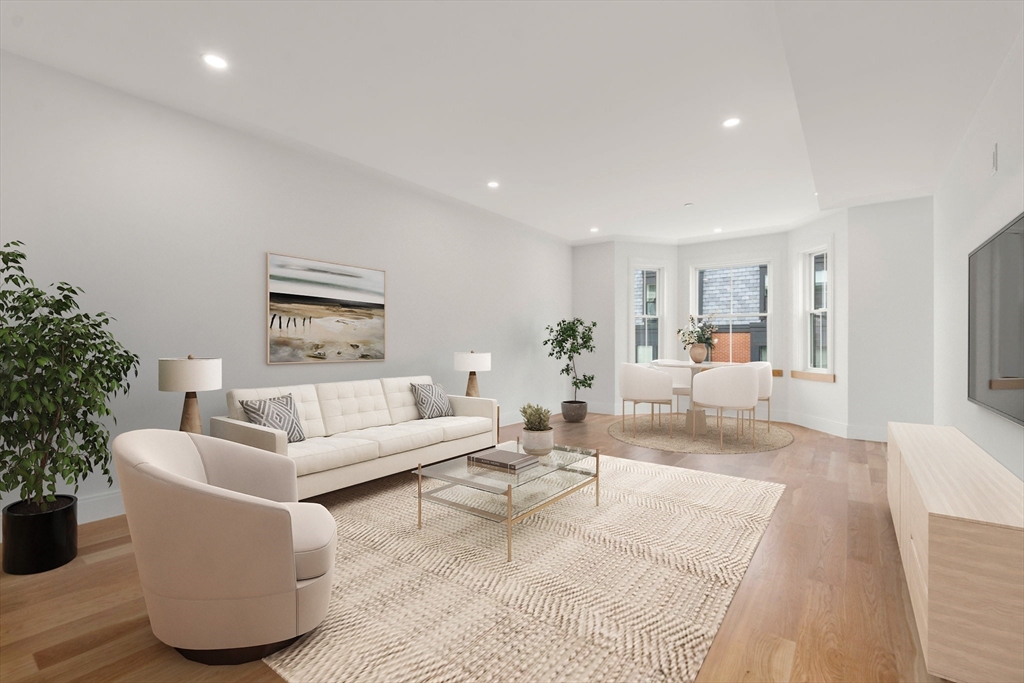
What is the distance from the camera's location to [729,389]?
555 cm

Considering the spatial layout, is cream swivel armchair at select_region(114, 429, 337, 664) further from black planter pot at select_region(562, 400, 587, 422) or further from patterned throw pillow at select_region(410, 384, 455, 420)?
black planter pot at select_region(562, 400, 587, 422)

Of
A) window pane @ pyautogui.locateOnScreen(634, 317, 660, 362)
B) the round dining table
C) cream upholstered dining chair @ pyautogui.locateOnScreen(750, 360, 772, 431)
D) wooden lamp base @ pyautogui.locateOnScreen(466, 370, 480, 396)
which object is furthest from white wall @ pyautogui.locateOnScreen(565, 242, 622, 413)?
wooden lamp base @ pyautogui.locateOnScreen(466, 370, 480, 396)

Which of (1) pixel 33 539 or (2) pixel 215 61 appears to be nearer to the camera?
(1) pixel 33 539

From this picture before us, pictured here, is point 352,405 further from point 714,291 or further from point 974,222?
point 714,291

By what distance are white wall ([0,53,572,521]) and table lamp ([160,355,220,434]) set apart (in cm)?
39

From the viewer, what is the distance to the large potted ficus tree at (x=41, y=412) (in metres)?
2.36

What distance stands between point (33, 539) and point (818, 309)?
301 inches

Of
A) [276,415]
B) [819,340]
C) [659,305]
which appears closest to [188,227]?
[276,415]

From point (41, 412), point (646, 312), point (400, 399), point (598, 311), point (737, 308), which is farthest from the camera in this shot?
point (646, 312)

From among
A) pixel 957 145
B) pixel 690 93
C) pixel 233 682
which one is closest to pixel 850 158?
pixel 957 145

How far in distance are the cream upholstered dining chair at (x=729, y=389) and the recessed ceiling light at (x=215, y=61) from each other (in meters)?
5.21

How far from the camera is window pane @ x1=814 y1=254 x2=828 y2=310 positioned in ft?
20.6

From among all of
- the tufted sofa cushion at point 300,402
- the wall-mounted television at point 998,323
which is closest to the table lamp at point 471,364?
the tufted sofa cushion at point 300,402

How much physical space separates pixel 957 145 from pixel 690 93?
2.06 metres
